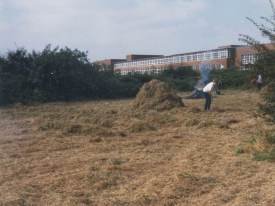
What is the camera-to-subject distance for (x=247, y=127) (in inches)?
608

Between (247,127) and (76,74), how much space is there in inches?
892

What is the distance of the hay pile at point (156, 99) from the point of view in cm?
2322

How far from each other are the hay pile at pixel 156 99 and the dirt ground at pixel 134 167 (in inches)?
253

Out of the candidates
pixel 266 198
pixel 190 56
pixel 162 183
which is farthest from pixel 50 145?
pixel 190 56

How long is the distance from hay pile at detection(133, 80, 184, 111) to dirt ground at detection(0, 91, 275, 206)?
644 cm

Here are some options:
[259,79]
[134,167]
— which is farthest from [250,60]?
[134,167]

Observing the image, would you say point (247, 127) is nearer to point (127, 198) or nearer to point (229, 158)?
point (229, 158)

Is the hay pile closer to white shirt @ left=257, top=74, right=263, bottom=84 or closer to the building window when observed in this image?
the building window

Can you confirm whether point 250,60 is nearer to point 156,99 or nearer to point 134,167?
point 134,167

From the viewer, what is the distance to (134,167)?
9.84 metres

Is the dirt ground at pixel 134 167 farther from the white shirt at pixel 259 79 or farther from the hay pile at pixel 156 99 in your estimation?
the hay pile at pixel 156 99

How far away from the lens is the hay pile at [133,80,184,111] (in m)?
23.2

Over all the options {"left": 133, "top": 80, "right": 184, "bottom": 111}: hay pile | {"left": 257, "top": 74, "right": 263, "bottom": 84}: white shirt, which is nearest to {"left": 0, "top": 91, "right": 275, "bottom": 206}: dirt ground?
{"left": 257, "top": 74, "right": 263, "bottom": 84}: white shirt

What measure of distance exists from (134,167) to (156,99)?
13925 mm
